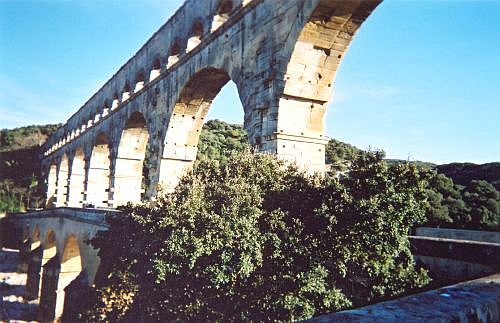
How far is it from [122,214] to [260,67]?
3958mm

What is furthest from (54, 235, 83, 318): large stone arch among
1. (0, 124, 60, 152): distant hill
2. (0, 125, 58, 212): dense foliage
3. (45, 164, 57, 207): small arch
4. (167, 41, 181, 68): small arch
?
(0, 124, 60, 152): distant hill

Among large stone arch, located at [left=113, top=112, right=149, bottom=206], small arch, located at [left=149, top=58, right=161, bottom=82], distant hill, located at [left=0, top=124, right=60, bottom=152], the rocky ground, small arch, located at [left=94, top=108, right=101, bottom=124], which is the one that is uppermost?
distant hill, located at [left=0, top=124, right=60, bottom=152]

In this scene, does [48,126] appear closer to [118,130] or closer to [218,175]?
[118,130]

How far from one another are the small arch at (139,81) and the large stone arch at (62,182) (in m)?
12.4

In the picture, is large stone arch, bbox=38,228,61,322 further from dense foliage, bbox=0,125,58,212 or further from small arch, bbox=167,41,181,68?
dense foliage, bbox=0,125,58,212

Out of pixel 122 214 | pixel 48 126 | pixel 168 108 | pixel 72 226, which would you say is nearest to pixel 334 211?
pixel 122 214

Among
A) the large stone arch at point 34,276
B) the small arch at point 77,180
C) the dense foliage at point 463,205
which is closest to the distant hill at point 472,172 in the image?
the dense foliage at point 463,205

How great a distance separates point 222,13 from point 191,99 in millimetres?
2619

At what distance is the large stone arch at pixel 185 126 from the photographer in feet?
34.6

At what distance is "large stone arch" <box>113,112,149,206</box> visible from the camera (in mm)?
14266

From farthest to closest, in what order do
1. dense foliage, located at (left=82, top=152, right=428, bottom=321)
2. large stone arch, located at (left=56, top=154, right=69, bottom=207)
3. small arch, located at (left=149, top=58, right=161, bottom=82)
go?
large stone arch, located at (left=56, top=154, right=69, bottom=207) → small arch, located at (left=149, top=58, right=161, bottom=82) → dense foliage, located at (left=82, top=152, right=428, bottom=321)

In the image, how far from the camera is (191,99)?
35.4 ft

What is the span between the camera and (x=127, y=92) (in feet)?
50.5

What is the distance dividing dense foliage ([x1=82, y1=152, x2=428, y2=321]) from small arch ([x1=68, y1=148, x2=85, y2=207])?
57.4ft
